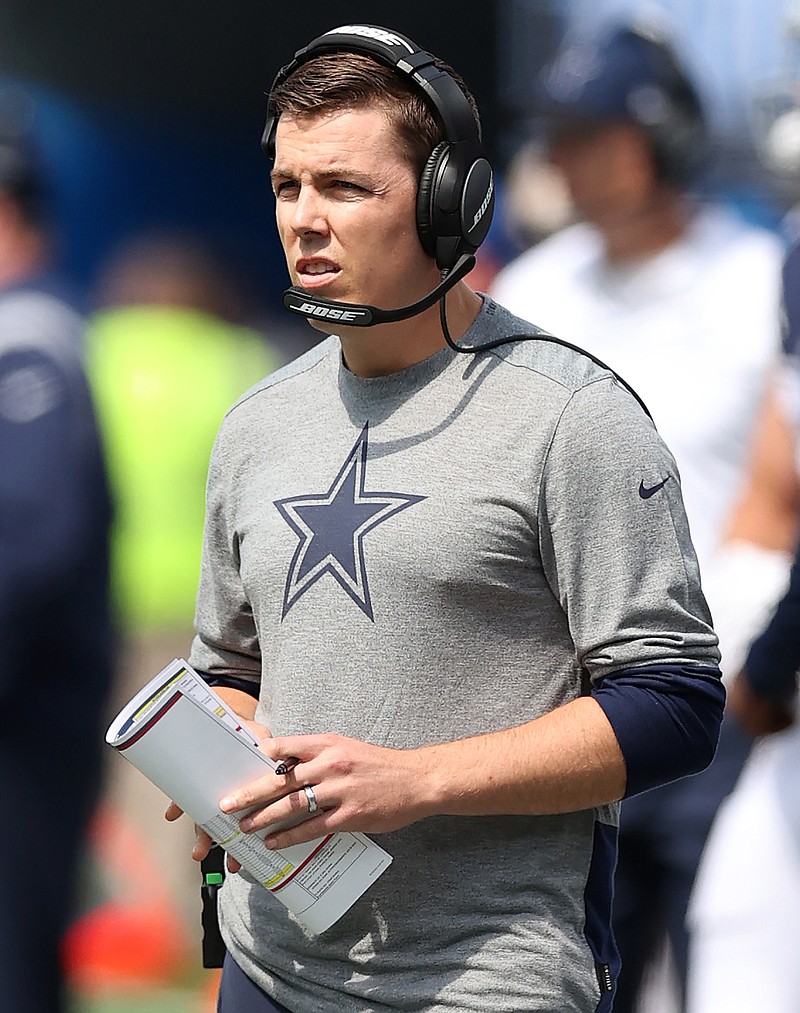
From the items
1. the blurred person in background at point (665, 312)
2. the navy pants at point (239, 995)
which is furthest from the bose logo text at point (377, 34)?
the blurred person in background at point (665, 312)

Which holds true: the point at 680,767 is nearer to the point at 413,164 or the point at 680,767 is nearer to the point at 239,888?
the point at 239,888

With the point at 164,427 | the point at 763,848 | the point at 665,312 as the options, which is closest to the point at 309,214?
the point at 763,848

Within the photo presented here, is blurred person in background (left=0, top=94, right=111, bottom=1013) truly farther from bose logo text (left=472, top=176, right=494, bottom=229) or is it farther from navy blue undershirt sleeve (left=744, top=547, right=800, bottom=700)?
bose logo text (left=472, top=176, right=494, bottom=229)

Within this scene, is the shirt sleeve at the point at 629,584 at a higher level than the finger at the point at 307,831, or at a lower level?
higher

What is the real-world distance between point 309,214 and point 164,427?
4606 millimetres

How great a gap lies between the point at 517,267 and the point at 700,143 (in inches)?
23.6

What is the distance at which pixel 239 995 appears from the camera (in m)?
2.38

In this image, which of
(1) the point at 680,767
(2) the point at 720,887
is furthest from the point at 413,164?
(2) the point at 720,887

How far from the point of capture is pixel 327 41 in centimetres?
229

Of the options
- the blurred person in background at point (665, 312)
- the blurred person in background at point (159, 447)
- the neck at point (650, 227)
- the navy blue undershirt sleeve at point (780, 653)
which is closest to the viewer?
the navy blue undershirt sleeve at point (780, 653)

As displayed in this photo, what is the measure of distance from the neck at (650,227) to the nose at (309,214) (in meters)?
2.04

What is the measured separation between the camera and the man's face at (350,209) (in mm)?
2217

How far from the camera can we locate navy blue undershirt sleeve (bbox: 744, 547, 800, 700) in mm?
3168

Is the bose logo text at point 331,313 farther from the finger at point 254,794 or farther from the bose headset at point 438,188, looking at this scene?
the finger at point 254,794
